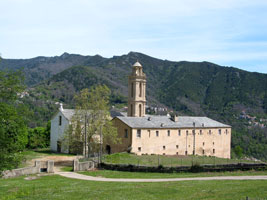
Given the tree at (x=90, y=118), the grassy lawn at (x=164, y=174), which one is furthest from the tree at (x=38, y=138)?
the grassy lawn at (x=164, y=174)

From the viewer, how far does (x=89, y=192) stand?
2250 centimetres

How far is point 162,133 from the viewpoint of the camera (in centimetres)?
5466

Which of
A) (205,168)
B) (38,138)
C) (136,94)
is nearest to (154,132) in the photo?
(136,94)

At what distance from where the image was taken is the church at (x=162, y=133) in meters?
52.2

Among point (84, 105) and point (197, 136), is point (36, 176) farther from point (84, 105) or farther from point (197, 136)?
point (197, 136)

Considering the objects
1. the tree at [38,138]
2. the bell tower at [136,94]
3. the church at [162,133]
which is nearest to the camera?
the church at [162,133]

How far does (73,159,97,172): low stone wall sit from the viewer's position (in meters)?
36.6

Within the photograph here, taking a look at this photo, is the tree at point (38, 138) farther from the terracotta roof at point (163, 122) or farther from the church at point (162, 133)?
the terracotta roof at point (163, 122)

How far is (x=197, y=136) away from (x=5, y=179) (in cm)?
3578

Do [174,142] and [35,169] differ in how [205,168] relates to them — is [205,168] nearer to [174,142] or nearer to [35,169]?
[35,169]

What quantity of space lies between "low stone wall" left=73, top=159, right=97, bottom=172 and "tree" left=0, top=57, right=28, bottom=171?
11.5 meters

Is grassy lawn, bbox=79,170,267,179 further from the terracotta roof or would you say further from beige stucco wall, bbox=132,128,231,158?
the terracotta roof

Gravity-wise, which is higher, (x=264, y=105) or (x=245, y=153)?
(x=264, y=105)

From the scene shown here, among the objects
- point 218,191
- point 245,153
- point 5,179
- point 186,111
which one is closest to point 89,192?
point 218,191
